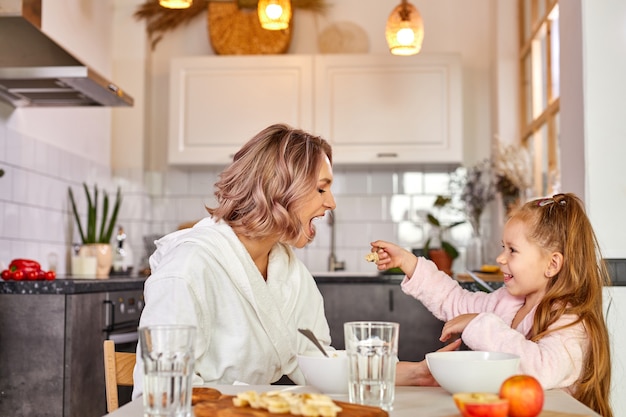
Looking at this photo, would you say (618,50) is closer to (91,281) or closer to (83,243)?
(91,281)

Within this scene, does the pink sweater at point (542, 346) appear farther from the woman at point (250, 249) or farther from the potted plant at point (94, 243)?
the potted plant at point (94, 243)

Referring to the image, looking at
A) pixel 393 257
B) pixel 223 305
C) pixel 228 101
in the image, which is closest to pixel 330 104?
pixel 228 101

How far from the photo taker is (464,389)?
1.31 m

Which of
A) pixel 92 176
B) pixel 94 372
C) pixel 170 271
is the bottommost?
pixel 94 372

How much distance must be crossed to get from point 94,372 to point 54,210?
52.1 inches

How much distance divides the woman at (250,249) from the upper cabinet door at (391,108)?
3.02m

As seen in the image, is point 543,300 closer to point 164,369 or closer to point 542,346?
point 542,346

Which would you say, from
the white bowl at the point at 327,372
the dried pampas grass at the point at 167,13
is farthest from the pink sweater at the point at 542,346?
the dried pampas grass at the point at 167,13

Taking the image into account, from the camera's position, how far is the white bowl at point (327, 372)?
1.39 meters

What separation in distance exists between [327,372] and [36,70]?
2.48 metres

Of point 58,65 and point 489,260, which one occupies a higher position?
point 58,65

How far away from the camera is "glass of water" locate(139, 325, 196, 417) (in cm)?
114

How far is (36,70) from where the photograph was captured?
3410 millimetres

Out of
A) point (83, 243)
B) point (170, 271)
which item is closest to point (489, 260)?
point (83, 243)
